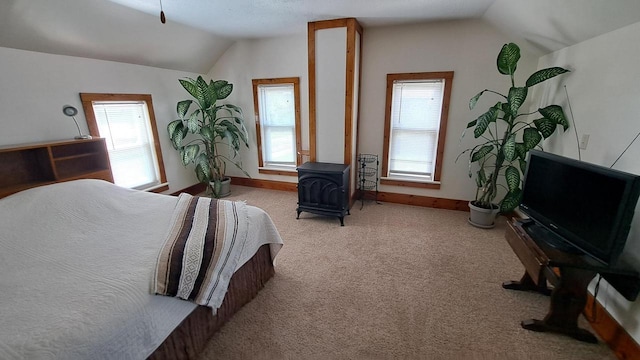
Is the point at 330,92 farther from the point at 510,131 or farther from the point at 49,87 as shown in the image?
the point at 49,87

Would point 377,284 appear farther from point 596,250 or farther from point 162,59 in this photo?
point 162,59

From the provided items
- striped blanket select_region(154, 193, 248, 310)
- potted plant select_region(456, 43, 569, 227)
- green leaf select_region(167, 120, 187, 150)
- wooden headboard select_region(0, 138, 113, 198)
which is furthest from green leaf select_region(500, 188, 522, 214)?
wooden headboard select_region(0, 138, 113, 198)

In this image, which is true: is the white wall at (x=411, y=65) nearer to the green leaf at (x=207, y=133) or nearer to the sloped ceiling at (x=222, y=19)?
the sloped ceiling at (x=222, y=19)

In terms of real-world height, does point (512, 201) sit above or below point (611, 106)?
below

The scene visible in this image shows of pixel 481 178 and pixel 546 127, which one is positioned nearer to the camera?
pixel 546 127

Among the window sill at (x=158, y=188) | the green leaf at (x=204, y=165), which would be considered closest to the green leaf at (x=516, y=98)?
the green leaf at (x=204, y=165)

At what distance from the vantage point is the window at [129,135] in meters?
3.08

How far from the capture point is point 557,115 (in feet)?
7.69

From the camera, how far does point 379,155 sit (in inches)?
150

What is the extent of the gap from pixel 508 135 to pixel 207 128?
154 inches

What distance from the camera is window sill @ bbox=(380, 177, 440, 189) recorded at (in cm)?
364

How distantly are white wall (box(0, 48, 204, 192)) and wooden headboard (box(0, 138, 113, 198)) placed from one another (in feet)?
0.48

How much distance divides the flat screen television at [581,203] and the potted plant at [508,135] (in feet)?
2.46

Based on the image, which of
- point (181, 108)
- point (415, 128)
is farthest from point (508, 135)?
point (181, 108)
